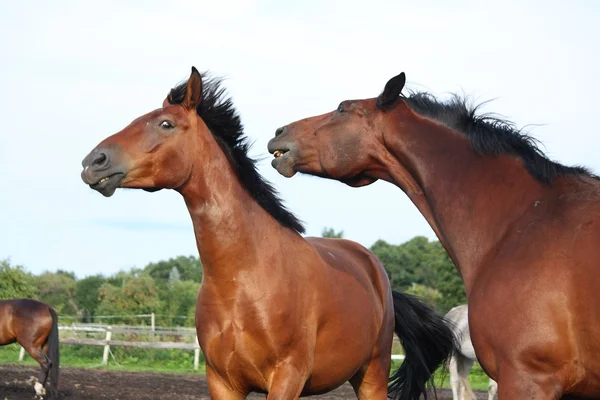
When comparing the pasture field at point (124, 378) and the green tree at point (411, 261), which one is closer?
the pasture field at point (124, 378)

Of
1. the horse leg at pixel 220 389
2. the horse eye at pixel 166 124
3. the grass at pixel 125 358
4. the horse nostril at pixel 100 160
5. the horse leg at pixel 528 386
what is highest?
the horse eye at pixel 166 124

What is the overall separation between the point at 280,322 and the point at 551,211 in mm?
2235

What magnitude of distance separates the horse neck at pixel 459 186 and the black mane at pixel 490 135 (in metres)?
0.04

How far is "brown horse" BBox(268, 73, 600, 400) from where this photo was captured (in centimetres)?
384

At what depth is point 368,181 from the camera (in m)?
5.07

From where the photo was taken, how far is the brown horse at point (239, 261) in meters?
5.62

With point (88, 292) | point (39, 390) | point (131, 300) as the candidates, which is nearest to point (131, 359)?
point (131, 300)

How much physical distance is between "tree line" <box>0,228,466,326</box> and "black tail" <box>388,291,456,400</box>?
64.3 ft

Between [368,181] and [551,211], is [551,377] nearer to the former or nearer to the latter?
[551,211]

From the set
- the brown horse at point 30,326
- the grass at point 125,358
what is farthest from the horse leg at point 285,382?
the grass at point 125,358

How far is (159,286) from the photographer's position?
3409 cm

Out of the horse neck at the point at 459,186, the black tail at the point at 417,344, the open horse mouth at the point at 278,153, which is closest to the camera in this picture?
the horse neck at the point at 459,186

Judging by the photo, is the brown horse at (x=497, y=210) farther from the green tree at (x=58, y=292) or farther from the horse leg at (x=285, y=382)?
the green tree at (x=58, y=292)

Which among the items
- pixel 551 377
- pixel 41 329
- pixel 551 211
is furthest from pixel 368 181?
pixel 41 329
